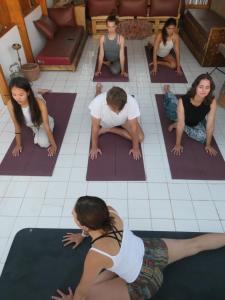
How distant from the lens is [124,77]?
159 inches

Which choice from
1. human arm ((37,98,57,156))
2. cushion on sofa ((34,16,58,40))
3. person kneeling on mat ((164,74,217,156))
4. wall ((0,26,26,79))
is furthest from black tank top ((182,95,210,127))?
cushion on sofa ((34,16,58,40))

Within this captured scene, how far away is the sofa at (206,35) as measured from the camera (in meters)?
3.95

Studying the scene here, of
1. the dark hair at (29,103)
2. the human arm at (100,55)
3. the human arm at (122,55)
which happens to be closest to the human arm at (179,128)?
the dark hair at (29,103)

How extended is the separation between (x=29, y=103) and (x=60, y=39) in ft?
9.24

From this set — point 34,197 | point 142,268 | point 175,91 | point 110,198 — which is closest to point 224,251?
point 142,268

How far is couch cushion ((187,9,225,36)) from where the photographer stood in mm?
4121

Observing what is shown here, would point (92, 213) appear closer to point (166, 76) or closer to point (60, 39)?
point (166, 76)

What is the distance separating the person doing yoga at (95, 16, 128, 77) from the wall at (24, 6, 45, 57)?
4.18 feet

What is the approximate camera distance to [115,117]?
2453mm

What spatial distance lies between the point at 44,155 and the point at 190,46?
393 cm

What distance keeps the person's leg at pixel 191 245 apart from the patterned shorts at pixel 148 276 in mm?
130

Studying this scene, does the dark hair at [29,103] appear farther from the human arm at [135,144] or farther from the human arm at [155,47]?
the human arm at [155,47]

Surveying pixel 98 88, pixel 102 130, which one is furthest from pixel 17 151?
pixel 98 88

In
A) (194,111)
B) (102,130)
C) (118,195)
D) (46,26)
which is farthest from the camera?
(46,26)
